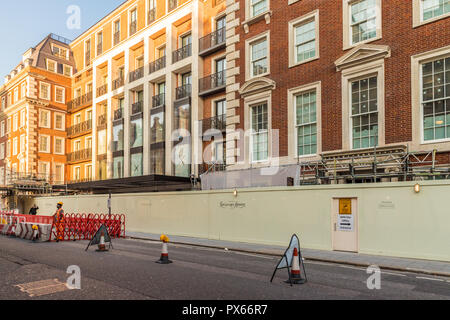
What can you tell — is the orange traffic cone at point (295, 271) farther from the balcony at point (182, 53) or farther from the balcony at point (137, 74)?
the balcony at point (137, 74)

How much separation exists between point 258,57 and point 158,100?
12826mm

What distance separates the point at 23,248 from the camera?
1450cm

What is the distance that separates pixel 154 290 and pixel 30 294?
90.2 inches

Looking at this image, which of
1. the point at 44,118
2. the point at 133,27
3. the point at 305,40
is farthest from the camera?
the point at 44,118

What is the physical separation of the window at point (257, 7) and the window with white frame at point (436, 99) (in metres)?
9.40

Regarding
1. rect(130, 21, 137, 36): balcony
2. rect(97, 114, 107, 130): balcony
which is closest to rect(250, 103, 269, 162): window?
rect(130, 21, 137, 36): balcony

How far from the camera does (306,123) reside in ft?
60.3

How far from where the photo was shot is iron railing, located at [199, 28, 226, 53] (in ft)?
87.1

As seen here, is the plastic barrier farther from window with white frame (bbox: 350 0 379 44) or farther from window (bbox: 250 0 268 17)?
window with white frame (bbox: 350 0 379 44)

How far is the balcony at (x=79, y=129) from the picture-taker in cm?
4056

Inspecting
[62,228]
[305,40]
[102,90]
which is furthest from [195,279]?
[102,90]

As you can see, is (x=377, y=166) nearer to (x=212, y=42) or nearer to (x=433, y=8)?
(x=433, y=8)

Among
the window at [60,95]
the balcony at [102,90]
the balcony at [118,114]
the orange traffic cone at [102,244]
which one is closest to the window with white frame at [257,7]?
the orange traffic cone at [102,244]
